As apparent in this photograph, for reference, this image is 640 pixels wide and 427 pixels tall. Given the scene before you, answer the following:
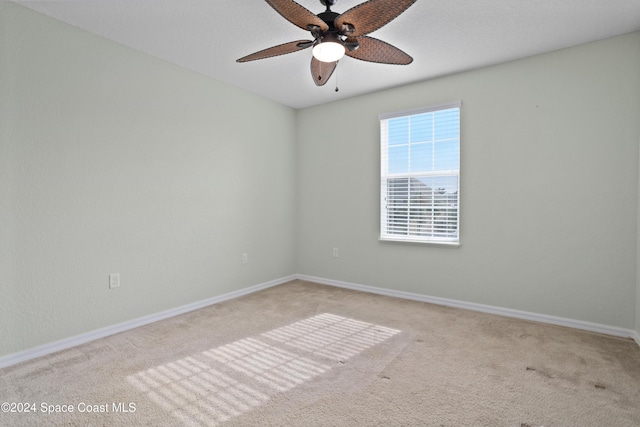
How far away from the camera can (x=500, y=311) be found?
3172 millimetres

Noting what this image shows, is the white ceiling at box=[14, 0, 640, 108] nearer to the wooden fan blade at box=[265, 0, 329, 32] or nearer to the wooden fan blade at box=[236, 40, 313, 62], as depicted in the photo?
the wooden fan blade at box=[236, 40, 313, 62]

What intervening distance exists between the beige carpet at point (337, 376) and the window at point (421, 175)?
1.05 meters

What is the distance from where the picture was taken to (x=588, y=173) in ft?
9.08

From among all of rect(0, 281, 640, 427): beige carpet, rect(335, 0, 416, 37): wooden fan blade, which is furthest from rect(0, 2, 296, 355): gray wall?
rect(335, 0, 416, 37): wooden fan blade

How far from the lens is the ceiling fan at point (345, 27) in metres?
1.62

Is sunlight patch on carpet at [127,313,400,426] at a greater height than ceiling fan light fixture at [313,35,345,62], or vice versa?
ceiling fan light fixture at [313,35,345,62]

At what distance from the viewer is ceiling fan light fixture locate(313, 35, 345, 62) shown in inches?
71.7

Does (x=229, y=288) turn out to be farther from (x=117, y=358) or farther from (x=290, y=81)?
(x=290, y=81)

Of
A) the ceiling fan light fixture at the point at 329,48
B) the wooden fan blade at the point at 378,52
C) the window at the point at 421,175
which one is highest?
the wooden fan blade at the point at 378,52

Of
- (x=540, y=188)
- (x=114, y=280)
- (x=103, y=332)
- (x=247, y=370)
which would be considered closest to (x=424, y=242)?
(x=540, y=188)

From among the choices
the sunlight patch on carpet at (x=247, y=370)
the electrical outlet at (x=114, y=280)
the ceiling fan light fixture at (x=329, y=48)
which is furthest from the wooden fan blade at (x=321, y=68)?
the electrical outlet at (x=114, y=280)

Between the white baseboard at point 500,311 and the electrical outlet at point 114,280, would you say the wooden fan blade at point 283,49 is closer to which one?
the electrical outlet at point 114,280

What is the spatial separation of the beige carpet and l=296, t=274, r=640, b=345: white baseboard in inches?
4.3

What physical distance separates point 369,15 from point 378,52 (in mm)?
477
